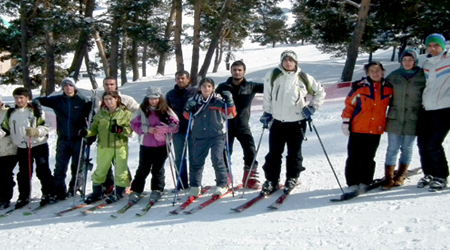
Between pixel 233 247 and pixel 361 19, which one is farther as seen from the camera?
pixel 361 19

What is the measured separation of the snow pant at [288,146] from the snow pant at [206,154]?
0.56 metres

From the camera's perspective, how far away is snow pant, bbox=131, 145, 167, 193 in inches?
213

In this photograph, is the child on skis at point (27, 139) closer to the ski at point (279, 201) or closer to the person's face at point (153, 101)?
the person's face at point (153, 101)

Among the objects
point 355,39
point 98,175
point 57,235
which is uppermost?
point 355,39

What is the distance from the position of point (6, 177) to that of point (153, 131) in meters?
2.28

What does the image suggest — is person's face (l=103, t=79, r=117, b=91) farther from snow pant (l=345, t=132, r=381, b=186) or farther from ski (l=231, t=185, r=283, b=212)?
snow pant (l=345, t=132, r=381, b=186)

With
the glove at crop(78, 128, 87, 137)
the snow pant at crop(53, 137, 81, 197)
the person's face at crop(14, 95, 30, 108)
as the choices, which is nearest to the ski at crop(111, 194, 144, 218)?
the glove at crop(78, 128, 87, 137)

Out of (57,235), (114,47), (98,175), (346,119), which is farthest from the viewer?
(114,47)

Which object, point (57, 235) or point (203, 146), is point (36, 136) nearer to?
point (57, 235)

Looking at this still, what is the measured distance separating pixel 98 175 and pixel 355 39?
41.8ft

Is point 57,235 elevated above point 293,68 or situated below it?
below

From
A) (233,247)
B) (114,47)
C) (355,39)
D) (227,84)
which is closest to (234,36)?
(114,47)

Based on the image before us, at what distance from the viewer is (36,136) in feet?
18.6

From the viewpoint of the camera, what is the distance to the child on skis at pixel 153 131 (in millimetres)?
5301
